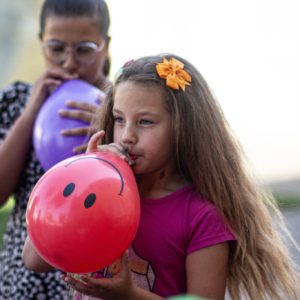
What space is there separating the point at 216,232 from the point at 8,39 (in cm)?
962

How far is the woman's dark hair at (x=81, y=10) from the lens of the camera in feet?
10.5

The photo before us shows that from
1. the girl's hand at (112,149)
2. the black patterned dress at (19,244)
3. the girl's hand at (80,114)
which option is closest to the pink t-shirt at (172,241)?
the girl's hand at (112,149)

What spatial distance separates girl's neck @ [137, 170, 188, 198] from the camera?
2.61 meters

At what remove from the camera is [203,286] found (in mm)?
2447

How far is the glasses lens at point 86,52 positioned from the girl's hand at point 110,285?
3.72ft

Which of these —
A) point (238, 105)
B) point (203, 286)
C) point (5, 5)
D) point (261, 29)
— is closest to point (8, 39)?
point (5, 5)

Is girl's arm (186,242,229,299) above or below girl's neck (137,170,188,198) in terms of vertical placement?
below

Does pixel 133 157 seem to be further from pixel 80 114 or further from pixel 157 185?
pixel 80 114

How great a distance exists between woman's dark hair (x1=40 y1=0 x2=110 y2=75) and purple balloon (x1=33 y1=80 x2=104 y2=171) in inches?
12.5

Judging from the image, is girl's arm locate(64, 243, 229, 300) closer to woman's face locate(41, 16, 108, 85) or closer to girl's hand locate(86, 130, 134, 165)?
girl's hand locate(86, 130, 134, 165)

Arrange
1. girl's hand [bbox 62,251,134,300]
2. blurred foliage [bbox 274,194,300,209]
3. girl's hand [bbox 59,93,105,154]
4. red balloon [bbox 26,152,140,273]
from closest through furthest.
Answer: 1. red balloon [bbox 26,152,140,273]
2. girl's hand [bbox 62,251,134,300]
3. girl's hand [bbox 59,93,105,154]
4. blurred foliage [bbox 274,194,300,209]

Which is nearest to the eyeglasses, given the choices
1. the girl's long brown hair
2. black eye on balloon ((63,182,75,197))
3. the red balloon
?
the girl's long brown hair

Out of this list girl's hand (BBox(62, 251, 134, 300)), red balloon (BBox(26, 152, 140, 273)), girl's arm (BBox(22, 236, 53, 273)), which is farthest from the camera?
girl's arm (BBox(22, 236, 53, 273))

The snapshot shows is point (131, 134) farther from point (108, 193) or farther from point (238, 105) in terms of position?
point (238, 105)
